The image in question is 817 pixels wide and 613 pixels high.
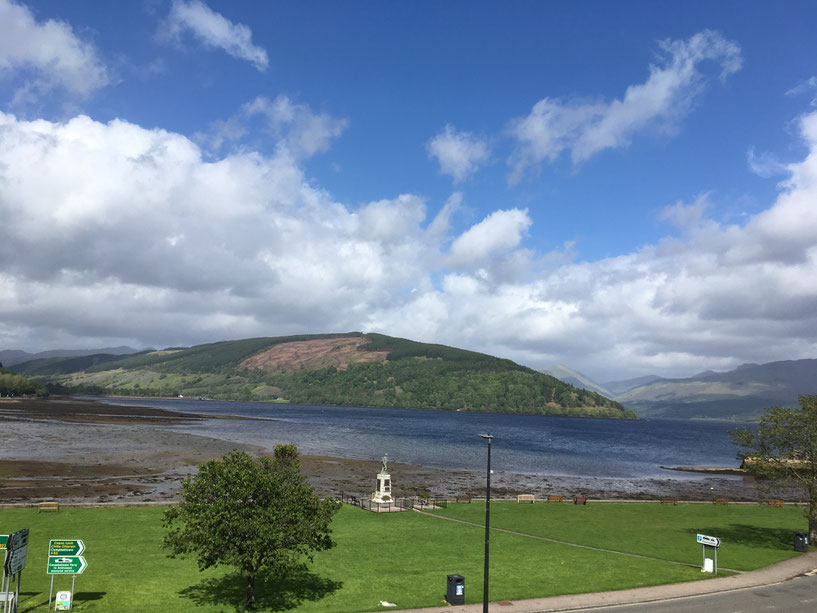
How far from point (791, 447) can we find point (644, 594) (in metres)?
23.4

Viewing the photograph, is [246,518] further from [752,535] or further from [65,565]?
[752,535]

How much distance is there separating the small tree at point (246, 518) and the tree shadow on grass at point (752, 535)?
36.9 meters

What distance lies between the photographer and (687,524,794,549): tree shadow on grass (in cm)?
4331

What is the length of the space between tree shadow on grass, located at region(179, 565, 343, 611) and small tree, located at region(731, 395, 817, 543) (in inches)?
1374

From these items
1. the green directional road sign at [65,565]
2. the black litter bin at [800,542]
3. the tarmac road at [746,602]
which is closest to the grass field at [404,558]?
the black litter bin at [800,542]

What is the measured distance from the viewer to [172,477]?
77000mm

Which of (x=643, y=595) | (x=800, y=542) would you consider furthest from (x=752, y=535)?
(x=643, y=595)

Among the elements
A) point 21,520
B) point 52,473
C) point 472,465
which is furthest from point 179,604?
point 472,465

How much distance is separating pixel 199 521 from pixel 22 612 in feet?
28.9

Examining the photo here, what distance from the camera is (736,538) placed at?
149 ft

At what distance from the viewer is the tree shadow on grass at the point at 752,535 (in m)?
43.3

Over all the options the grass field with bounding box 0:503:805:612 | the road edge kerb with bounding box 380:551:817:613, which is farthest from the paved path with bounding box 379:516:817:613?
the grass field with bounding box 0:503:805:612

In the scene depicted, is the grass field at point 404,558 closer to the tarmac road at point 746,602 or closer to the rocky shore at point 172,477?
the tarmac road at point 746,602

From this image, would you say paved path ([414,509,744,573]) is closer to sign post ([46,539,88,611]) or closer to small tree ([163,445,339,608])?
small tree ([163,445,339,608])
